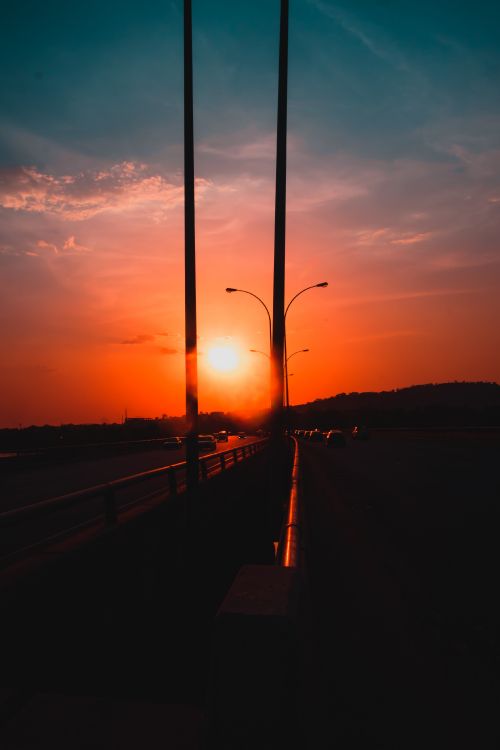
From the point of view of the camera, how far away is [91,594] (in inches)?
284

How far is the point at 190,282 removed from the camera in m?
15.4

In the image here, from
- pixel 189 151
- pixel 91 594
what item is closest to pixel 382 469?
pixel 189 151

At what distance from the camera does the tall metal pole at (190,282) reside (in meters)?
15.2

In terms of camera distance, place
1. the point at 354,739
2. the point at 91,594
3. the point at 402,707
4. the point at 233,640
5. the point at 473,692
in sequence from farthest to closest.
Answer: the point at 91,594 → the point at 473,692 → the point at 402,707 → the point at 354,739 → the point at 233,640

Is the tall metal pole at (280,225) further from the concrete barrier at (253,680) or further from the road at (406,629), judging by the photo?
the concrete barrier at (253,680)

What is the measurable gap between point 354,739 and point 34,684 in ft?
7.87

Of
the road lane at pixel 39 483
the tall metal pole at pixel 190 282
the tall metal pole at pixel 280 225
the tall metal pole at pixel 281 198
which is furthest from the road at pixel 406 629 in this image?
the road lane at pixel 39 483

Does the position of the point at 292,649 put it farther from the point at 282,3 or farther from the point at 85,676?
the point at 282,3

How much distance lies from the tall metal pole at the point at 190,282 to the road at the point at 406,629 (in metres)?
3.34

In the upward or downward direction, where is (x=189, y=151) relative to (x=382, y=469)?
upward

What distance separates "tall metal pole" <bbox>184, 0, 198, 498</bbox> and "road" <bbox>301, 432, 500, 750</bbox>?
3.34 meters

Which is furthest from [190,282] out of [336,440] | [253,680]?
[336,440]

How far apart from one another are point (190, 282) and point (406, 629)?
32.6ft

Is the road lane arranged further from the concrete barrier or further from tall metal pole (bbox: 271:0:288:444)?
the concrete barrier
